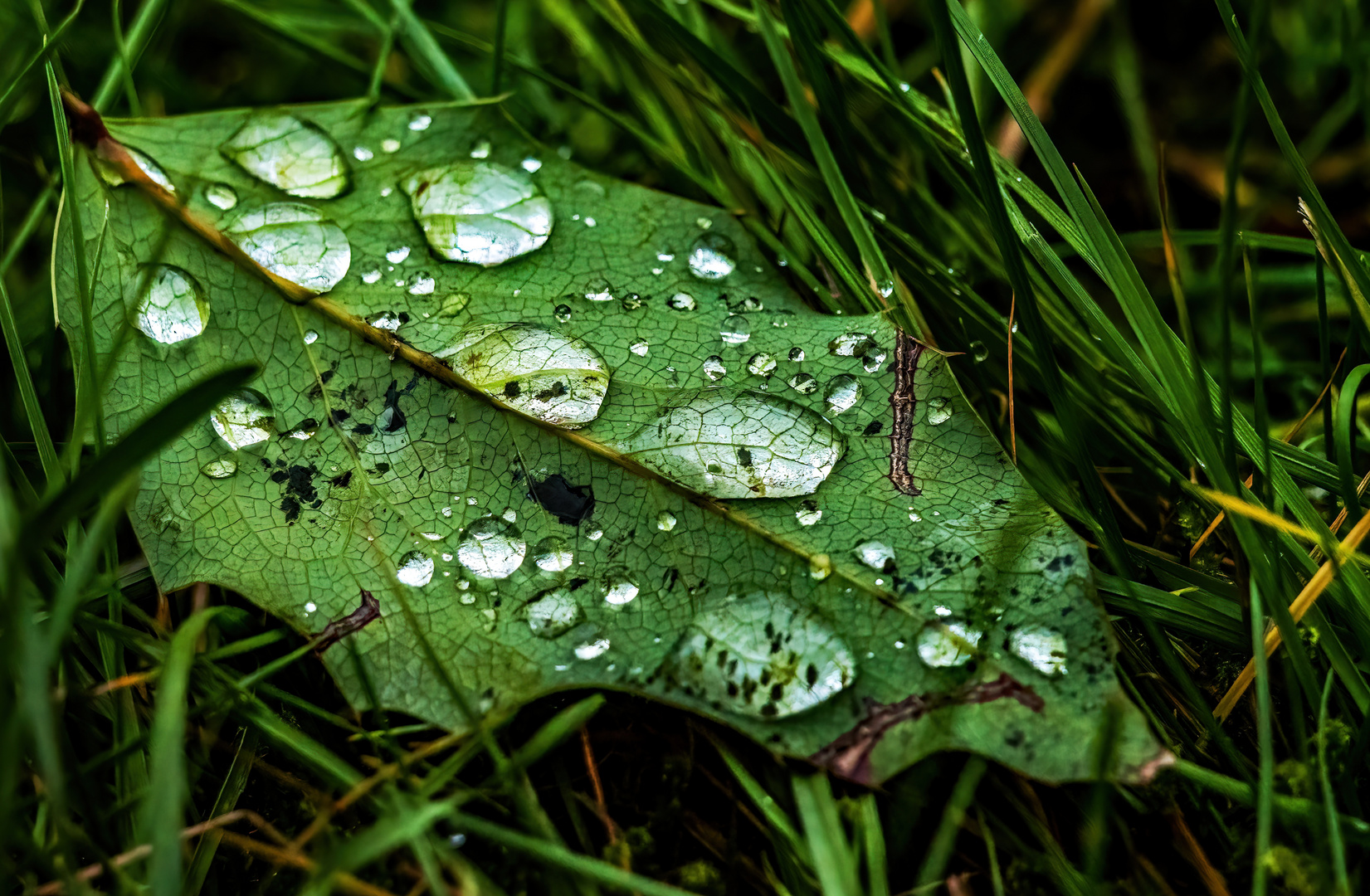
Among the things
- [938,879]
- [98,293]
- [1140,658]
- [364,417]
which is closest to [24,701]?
[364,417]

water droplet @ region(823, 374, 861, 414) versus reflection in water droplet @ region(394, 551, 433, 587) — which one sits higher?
water droplet @ region(823, 374, 861, 414)

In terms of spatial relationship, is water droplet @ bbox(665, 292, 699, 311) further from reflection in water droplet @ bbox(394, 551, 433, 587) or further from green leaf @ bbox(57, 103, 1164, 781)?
reflection in water droplet @ bbox(394, 551, 433, 587)

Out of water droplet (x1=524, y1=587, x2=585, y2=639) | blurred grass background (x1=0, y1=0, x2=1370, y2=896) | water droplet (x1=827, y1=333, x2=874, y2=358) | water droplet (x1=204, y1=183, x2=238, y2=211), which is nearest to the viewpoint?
blurred grass background (x1=0, y1=0, x2=1370, y2=896)

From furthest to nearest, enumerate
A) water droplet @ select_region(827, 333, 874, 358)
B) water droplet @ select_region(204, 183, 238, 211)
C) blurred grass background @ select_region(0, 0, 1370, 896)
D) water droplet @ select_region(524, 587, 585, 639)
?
water droplet @ select_region(204, 183, 238, 211), water droplet @ select_region(827, 333, 874, 358), water droplet @ select_region(524, 587, 585, 639), blurred grass background @ select_region(0, 0, 1370, 896)

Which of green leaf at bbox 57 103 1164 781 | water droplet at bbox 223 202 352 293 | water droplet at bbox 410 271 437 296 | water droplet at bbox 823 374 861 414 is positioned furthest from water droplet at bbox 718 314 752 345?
water droplet at bbox 223 202 352 293

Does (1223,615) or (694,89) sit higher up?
(694,89)

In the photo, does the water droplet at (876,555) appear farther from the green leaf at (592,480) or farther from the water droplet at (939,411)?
the water droplet at (939,411)

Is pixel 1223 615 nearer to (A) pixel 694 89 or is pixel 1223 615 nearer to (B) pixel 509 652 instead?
(B) pixel 509 652
